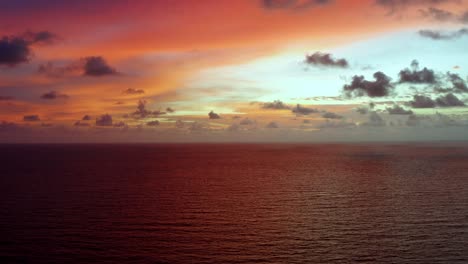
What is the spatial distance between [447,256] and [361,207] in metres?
31.9

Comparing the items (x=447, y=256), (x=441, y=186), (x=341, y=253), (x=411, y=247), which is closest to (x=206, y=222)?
(x=341, y=253)

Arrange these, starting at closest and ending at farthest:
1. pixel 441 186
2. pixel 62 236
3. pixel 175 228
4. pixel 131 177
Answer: pixel 62 236
pixel 175 228
pixel 441 186
pixel 131 177

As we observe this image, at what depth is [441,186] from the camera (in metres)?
112

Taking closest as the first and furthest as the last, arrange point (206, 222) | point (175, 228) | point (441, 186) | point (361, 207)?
point (175, 228), point (206, 222), point (361, 207), point (441, 186)

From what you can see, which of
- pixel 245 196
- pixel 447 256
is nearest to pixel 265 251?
pixel 447 256

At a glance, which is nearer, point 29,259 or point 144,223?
point 29,259

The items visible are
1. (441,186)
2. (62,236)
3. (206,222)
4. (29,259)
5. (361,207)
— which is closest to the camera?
(29,259)

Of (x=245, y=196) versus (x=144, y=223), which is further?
(x=245, y=196)

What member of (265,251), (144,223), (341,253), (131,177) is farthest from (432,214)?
(131,177)

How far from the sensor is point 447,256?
51.7m

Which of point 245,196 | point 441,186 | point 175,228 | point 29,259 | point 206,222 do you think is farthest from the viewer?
point 441,186

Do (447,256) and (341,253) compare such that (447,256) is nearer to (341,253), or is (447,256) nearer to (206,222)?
(341,253)

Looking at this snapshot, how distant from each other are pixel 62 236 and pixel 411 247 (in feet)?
153

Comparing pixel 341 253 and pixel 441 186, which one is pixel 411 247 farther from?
pixel 441 186
